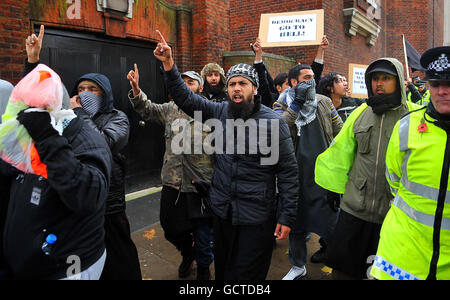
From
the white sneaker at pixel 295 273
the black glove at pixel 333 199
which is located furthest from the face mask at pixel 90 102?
the white sneaker at pixel 295 273

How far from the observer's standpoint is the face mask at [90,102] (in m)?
2.63

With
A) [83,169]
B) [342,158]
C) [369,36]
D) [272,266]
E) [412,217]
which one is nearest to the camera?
[83,169]

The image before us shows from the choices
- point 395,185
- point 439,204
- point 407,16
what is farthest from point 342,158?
point 407,16

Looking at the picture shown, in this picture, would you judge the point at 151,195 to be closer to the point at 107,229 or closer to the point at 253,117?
the point at 107,229

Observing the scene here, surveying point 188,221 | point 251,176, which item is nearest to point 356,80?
point 188,221

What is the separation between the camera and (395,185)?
2.14 m

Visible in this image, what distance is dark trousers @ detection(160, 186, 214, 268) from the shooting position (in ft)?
11.0

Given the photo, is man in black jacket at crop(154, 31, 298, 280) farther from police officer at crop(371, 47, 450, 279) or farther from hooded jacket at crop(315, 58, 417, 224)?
police officer at crop(371, 47, 450, 279)

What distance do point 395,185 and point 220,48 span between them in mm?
5882

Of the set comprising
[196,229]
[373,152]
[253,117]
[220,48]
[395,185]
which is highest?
[220,48]

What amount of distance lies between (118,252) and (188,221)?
915 mm

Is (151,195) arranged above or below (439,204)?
below

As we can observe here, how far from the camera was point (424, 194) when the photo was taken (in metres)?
1.83

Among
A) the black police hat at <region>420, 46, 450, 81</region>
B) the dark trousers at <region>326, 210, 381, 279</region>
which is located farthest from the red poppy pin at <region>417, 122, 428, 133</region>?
the dark trousers at <region>326, 210, 381, 279</region>
